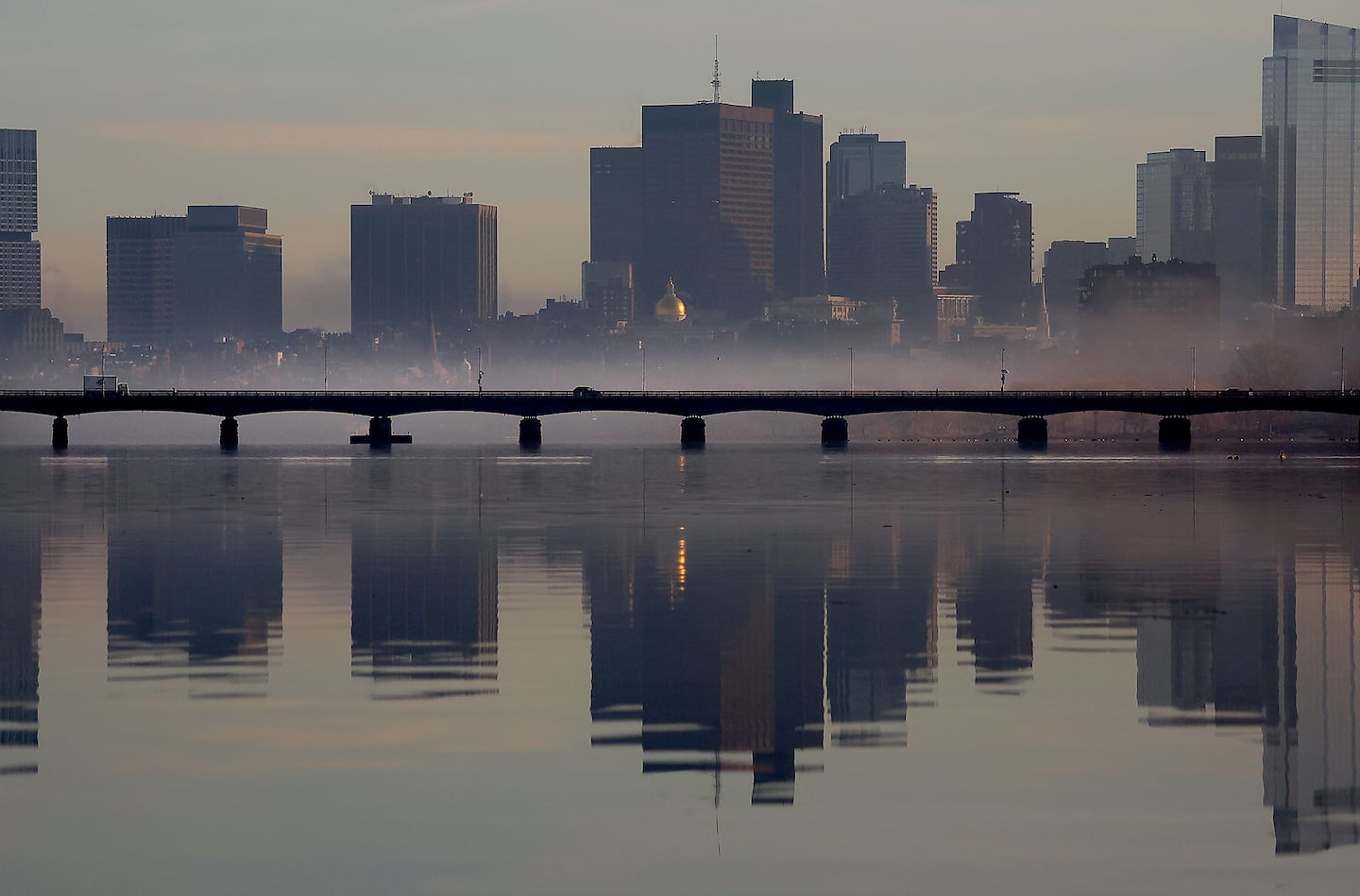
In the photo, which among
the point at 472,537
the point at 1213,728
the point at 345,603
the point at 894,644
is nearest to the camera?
the point at 1213,728

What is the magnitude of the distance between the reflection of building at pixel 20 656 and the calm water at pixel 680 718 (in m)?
0.11

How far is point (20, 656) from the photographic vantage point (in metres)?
36.2

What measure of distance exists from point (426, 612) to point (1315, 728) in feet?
69.1

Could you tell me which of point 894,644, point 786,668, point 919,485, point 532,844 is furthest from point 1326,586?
point 919,485

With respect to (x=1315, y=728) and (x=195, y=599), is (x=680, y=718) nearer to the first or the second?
(x=1315, y=728)

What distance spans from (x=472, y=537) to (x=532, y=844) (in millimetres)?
51316

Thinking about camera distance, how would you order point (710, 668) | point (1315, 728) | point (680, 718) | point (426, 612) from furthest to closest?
point (426, 612)
point (710, 668)
point (680, 718)
point (1315, 728)

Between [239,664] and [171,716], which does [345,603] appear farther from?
[171,716]

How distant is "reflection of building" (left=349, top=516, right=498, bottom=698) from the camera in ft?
110

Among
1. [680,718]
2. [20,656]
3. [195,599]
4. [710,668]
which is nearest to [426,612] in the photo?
[195,599]

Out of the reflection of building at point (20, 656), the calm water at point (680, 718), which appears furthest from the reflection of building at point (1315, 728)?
the reflection of building at point (20, 656)

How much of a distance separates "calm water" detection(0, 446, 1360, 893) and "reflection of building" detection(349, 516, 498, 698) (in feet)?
0.51

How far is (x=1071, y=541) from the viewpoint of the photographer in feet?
224

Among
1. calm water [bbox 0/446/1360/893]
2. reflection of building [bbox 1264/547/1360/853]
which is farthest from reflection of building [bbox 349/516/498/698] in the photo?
reflection of building [bbox 1264/547/1360/853]
